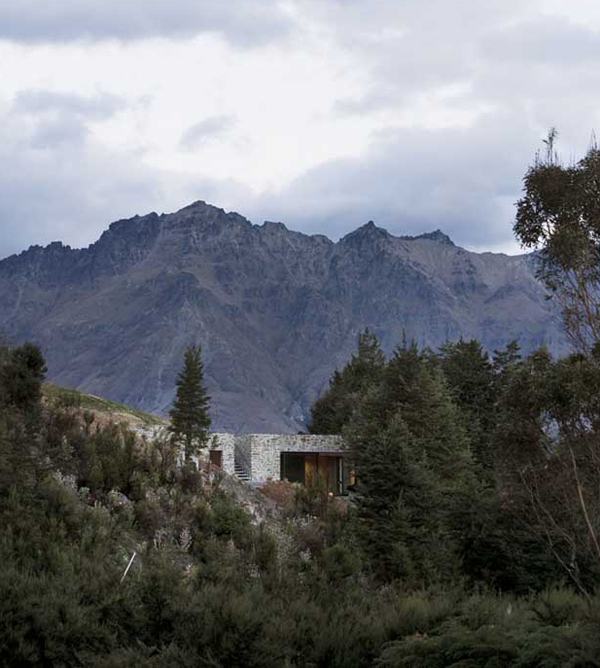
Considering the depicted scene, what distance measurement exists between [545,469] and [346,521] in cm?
927

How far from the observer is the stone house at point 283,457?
45.6 metres

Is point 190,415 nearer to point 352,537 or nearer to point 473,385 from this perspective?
point 352,537

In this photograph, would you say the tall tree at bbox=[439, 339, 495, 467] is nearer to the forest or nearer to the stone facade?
the stone facade

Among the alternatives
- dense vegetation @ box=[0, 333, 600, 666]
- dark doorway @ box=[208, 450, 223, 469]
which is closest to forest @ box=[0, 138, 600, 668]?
dense vegetation @ box=[0, 333, 600, 666]

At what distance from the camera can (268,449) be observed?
46594mm

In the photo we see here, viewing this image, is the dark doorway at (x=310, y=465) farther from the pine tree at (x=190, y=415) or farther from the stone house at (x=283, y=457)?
the pine tree at (x=190, y=415)

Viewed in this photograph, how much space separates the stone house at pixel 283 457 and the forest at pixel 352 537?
30.7ft

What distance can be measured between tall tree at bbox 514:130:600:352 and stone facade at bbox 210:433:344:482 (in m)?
25.8

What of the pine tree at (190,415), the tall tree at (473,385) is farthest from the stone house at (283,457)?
the pine tree at (190,415)

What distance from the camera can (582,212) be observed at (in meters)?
19.9

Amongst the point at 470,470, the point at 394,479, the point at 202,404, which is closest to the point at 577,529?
the point at 394,479

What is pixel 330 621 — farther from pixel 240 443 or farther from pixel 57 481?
pixel 240 443

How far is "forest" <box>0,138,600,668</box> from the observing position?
957cm

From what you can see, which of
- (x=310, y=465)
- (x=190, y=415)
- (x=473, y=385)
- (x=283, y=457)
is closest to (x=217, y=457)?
(x=283, y=457)
